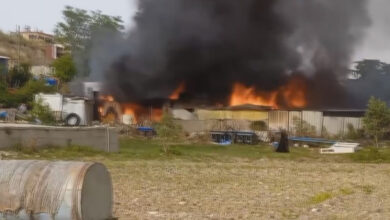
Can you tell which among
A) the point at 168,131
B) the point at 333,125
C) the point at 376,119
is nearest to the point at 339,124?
the point at 333,125

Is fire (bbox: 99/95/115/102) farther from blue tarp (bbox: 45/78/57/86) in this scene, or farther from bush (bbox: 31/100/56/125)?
bush (bbox: 31/100/56/125)

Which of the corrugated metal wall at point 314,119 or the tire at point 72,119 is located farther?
the tire at point 72,119

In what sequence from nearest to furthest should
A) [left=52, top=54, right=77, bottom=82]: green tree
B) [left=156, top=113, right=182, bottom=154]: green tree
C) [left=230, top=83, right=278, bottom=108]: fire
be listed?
[left=156, top=113, right=182, bottom=154]: green tree, [left=230, top=83, right=278, bottom=108]: fire, [left=52, top=54, right=77, bottom=82]: green tree

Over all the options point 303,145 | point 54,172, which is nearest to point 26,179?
point 54,172

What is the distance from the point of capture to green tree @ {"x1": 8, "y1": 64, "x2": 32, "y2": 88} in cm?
5719

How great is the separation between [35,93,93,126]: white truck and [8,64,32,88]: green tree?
1232 centimetres

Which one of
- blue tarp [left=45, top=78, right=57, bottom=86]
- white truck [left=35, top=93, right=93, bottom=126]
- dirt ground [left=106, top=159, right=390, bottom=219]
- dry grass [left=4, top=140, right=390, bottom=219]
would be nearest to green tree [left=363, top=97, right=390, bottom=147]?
dry grass [left=4, top=140, right=390, bottom=219]

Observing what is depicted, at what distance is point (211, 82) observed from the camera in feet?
192

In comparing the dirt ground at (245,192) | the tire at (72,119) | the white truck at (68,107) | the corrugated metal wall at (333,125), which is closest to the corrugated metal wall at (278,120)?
the corrugated metal wall at (333,125)

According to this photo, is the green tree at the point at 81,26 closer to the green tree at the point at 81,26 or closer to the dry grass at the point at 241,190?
the green tree at the point at 81,26

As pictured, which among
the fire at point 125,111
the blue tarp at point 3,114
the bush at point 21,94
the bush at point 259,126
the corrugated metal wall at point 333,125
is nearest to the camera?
the blue tarp at point 3,114

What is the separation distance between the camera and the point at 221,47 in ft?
191

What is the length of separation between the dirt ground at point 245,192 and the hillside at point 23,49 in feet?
220

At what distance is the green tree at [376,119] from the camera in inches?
1478
